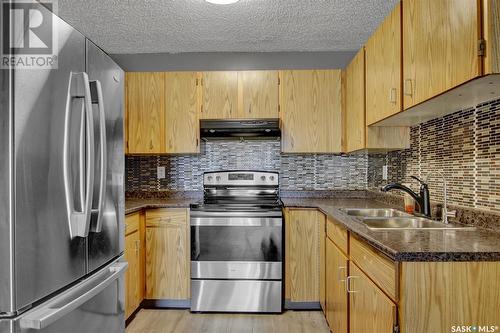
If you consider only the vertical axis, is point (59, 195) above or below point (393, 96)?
below

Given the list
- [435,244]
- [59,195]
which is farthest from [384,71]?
[59,195]

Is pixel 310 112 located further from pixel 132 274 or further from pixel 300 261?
pixel 132 274

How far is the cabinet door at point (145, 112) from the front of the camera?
10.3ft

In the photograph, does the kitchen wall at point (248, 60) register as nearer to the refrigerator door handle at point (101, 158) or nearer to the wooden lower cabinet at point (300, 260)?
the wooden lower cabinet at point (300, 260)

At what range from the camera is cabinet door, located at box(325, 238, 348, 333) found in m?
1.95

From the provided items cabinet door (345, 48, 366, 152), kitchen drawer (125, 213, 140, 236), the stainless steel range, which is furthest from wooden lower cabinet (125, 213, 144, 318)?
cabinet door (345, 48, 366, 152)

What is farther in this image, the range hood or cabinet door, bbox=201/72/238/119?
cabinet door, bbox=201/72/238/119

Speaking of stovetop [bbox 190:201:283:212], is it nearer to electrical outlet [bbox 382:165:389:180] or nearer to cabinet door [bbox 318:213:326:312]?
cabinet door [bbox 318:213:326:312]

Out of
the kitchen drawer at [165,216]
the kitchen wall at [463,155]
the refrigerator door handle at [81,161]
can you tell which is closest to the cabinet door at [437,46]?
the kitchen wall at [463,155]

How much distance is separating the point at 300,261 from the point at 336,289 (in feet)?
2.16

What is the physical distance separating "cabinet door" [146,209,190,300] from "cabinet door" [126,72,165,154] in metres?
0.65

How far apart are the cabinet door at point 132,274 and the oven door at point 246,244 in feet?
1.74

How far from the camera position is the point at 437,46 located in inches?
53.8

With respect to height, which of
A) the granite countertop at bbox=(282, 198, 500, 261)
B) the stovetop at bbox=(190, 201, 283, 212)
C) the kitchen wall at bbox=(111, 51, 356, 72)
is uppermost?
the kitchen wall at bbox=(111, 51, 356, 72)
